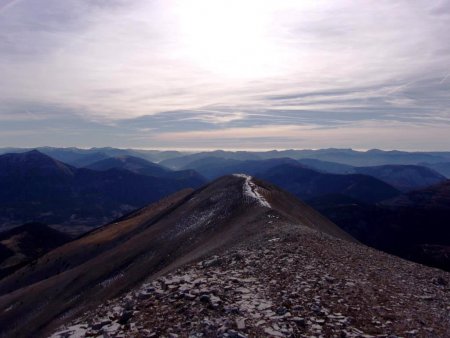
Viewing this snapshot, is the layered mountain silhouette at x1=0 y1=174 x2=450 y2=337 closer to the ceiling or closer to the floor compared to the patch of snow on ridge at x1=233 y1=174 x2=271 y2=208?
closer to the floor

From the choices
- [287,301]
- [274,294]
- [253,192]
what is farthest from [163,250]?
[287,301]

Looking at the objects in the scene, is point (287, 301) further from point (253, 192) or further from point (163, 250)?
point (253, 192)

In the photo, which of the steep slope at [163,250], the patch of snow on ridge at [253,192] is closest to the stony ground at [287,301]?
the steep slope at [163,250]

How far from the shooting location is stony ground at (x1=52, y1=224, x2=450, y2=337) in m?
16.4

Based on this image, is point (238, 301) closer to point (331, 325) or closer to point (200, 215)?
point (331, 325)

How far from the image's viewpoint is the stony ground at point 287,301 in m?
16.4

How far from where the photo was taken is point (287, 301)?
18.8m

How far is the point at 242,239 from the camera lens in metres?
36.6

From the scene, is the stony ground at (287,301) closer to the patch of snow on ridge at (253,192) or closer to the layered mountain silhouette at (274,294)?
the layered mountain silhouette at (274,294)

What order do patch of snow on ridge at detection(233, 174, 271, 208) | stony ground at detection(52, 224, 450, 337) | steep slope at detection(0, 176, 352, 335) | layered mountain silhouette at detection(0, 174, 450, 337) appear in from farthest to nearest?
patch of snow on ridge at detection(233, 174, 271, 208) < steep slope at detection(0, 176, 352, 335) < layered mountain silhouette at detection(0, 174, 450, 337) < stony ground at detection(52, 224, 450, 337)

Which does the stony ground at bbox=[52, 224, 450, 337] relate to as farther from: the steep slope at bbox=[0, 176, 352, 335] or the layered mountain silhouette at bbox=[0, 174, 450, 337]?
the steep slope at bbox=[0, 176, 352, 335]

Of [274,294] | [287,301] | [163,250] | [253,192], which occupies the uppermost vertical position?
[253,192]

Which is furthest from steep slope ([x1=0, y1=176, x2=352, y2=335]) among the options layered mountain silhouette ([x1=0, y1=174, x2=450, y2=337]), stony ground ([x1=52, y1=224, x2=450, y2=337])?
stony ground ([x1=52, y1=224, x2=450, y2=337])

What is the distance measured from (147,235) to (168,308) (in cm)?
4949
